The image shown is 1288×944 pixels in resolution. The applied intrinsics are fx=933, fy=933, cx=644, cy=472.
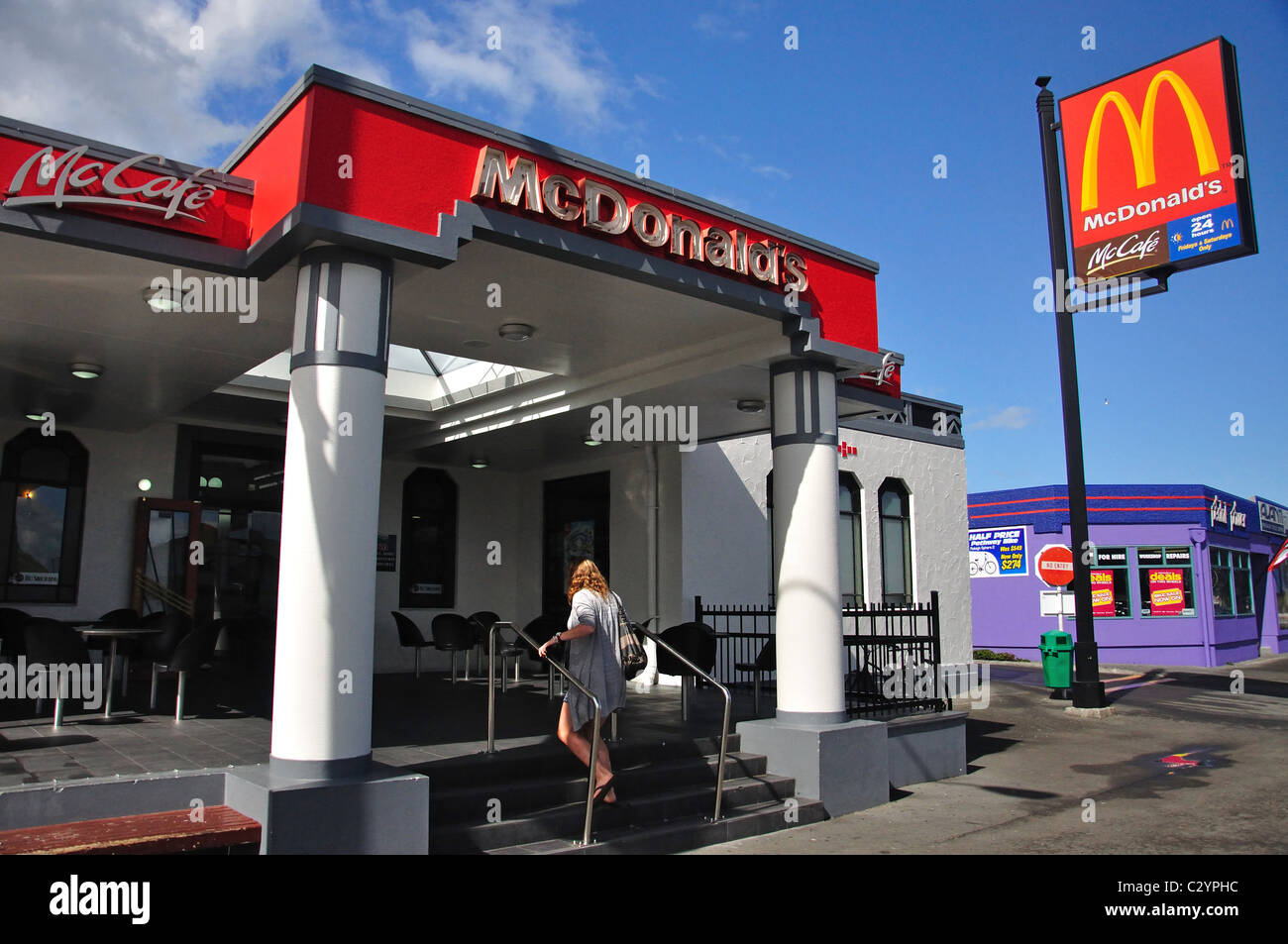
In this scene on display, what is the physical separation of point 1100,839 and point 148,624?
8783 millimetres

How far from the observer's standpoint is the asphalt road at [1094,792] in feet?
21.0

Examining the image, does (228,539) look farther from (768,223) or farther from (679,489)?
(768,223)

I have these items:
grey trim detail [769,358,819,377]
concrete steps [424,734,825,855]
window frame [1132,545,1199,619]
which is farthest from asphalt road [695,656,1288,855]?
window frame [1132,545,1199,619]

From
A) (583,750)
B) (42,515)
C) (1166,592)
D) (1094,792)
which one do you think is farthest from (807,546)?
(1166,592)

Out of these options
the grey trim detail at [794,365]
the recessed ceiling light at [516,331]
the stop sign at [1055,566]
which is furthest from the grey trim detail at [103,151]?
the stop sign at [1055,566]

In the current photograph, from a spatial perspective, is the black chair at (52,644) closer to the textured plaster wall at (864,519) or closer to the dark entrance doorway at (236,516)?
the dark entrance doorway at (236,516)

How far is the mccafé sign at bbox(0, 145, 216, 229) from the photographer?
5.12 m

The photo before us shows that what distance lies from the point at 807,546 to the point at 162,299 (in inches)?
203

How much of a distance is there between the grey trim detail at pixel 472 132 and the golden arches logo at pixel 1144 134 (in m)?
6.94

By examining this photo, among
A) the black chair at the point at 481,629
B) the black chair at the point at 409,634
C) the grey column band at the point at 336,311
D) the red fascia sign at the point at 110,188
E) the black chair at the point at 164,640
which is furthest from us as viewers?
the black chair at the point at 409,634

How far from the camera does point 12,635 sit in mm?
8633
